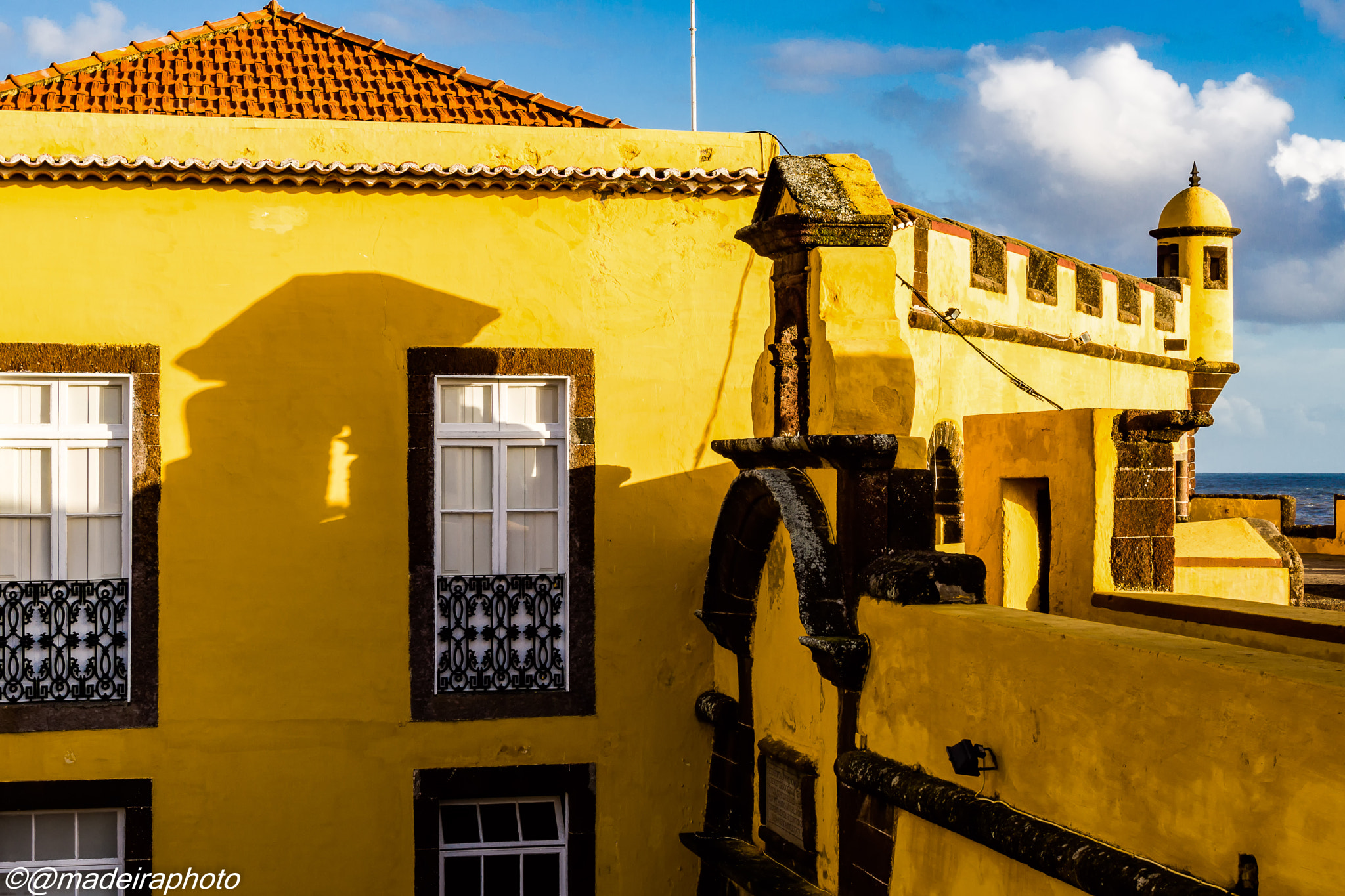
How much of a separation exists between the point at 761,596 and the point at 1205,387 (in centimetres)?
1563

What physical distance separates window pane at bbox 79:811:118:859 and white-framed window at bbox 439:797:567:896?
214cm

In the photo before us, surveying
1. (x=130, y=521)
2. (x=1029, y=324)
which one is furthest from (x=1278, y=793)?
(x=1029, y=324)

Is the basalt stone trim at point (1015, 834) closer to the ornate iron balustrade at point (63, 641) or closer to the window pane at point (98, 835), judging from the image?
the ornate iron balustrade at point (63, 641)

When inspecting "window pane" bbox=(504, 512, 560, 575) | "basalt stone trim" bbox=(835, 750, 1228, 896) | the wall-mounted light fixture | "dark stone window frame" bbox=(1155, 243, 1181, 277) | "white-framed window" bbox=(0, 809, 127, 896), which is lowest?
"white-framed window" bbox=(0, 809, 127, 896)

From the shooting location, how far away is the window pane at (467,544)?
8586 millimetres

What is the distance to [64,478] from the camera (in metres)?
8.27

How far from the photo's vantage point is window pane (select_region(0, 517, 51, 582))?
27.0 ft

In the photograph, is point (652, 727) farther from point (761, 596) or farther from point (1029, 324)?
point (1029, 324)

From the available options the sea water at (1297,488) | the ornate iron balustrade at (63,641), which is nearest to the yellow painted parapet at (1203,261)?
the ornate iron balustrade at (63,641)

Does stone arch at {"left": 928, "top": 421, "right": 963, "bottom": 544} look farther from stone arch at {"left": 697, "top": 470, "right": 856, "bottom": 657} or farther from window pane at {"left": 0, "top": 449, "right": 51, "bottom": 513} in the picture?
window pane at {"left": 0, "top": 449, "right": 51, "bottom": 513}

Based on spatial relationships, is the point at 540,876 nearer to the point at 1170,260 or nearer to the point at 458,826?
the point at 458,826

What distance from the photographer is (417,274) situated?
852 centimetres

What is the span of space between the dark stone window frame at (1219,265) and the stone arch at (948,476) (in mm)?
10317

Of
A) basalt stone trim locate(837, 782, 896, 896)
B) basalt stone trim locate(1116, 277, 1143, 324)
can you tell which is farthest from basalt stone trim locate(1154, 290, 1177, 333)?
basalt stone trim locate(837, 782, 896, 896)
